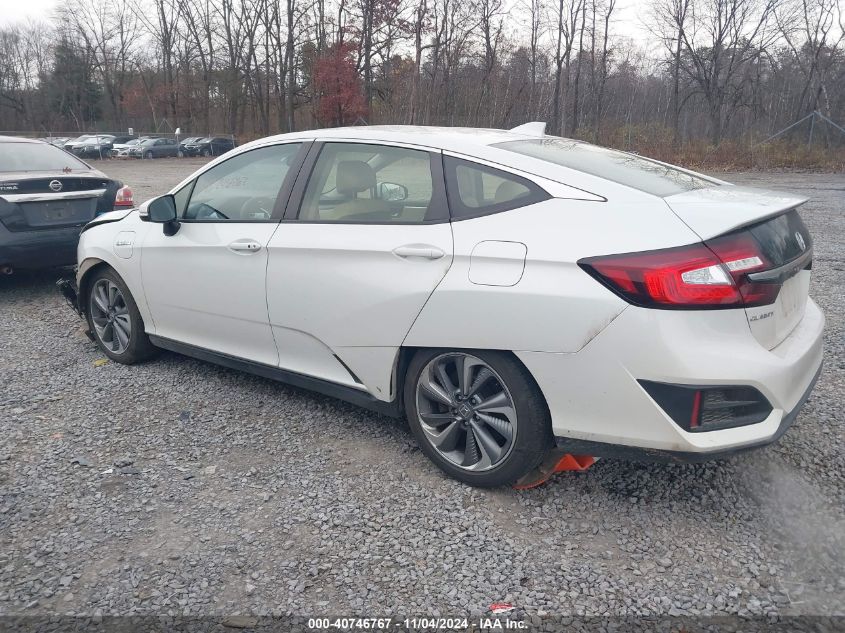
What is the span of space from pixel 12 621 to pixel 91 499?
0.80m

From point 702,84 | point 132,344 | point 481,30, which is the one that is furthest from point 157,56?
point 132,344

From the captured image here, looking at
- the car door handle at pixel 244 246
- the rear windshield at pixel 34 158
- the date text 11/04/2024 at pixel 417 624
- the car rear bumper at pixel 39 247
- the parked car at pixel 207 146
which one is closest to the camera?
the date text 11/04/2024 at pixel 417 624

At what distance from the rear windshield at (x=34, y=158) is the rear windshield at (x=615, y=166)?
5.46m

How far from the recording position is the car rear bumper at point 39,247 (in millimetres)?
6254

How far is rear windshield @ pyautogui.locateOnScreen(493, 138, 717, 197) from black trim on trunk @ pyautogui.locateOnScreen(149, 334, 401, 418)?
4.56ft

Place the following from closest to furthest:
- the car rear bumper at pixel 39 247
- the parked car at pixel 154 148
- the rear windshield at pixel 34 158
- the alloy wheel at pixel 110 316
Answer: the alloy wheel at pixel 110 316, the car rear bumper at pixel 39 247, the rear windshield at pixel 34 158, the parked car at pixel 154 148

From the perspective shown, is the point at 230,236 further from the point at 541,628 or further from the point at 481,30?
the point at 481,30

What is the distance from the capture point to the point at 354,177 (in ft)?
11.8

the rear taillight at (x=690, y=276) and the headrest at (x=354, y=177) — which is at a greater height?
the headrest at (x=354, y=177)

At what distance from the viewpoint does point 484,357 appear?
2932mm

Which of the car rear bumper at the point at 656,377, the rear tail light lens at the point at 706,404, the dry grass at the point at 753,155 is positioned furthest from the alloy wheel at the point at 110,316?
the dry grass at the point at 753,155

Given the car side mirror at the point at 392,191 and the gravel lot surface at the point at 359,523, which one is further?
the car side mirror at the point at 392,191

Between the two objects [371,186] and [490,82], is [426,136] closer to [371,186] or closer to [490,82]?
[371,186]

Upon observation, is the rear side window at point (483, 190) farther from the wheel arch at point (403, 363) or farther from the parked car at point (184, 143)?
the parked car at point (184, 143)
